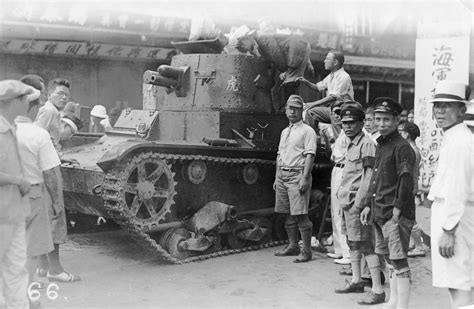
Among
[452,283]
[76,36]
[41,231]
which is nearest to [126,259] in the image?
[41,231]

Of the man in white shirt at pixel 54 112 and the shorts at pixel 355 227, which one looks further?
the man in white shirt at pixel 54 112

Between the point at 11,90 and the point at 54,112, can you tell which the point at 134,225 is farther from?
Answer: the point at 11,90

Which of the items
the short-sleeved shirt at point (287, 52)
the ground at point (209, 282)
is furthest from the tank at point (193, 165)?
the ground at point (209, 282)

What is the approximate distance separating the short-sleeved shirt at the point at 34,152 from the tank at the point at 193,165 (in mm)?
1656

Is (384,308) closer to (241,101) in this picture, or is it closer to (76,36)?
(241,101)

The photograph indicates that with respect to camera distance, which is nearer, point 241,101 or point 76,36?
point 241,101

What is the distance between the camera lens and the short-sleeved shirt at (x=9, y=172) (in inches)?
182

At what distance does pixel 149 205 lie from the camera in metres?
7.68

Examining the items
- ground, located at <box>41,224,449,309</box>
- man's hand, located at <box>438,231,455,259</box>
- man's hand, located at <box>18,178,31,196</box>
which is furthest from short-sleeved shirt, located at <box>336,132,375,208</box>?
man's hand, located at <box>18,178,31,196</box>

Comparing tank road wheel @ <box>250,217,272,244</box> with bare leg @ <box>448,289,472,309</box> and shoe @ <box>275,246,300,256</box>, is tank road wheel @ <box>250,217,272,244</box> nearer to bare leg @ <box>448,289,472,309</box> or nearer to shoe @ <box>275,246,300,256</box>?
shoe @ <box>275,246,300,256</box>

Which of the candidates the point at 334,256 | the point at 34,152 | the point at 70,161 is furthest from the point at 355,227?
the point at 70,161

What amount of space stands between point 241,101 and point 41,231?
14.3 ft

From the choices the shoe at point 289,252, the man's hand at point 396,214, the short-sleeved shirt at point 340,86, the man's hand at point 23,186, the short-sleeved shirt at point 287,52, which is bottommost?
the shoe at point 289,252

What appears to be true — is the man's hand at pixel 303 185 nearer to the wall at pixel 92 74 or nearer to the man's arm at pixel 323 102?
the man's arm at pixel 323 102
